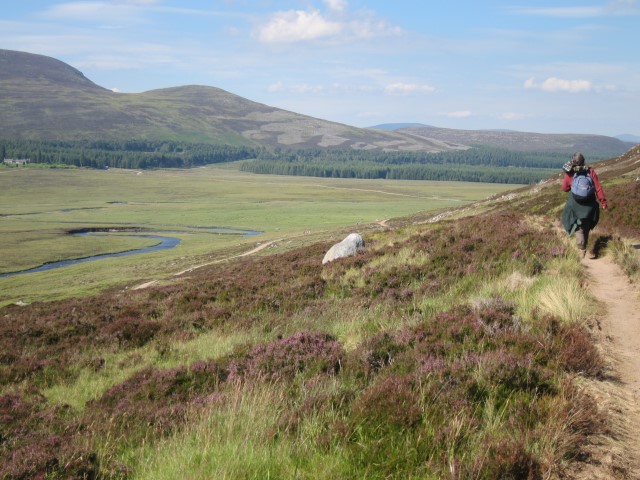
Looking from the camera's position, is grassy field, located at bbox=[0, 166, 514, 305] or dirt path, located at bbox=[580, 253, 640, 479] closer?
dirt path, located at bbox=[580, 253, 640, 479]

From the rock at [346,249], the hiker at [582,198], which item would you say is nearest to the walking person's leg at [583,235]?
the hiker at [582,198]

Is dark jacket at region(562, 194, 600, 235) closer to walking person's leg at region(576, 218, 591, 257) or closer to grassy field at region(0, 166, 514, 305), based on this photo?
walking person's leg at region(576, 218, 591, 257)

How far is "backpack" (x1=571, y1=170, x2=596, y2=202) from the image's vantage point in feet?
49.9

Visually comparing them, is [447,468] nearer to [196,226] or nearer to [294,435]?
[294,435]

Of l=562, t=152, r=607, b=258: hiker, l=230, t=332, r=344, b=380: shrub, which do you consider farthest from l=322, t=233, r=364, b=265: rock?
l=230, t=332, r=344, b=380: shrub

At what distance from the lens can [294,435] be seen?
536 cm

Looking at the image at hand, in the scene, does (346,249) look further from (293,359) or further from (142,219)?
(142,219)

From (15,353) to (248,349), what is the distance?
845 cm

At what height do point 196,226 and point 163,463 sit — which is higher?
point 163,463

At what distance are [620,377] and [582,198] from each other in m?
9.83

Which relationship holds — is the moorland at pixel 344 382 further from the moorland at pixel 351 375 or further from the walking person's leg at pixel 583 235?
the walking person's leg at pixel 583 235

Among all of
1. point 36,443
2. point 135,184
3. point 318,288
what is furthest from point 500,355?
point 135,184

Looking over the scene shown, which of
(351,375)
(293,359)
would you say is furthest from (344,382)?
(293,359)

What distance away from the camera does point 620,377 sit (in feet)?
22.2
